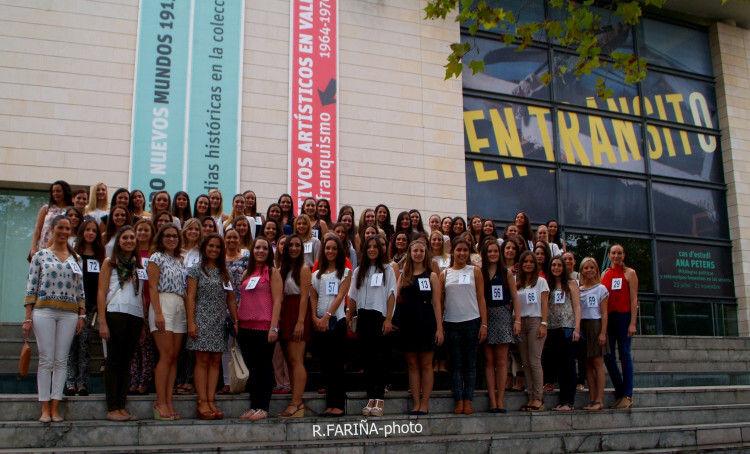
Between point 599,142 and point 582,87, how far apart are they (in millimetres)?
1336

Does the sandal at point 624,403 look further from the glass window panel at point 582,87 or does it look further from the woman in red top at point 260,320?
the glass window panel at point 582,87

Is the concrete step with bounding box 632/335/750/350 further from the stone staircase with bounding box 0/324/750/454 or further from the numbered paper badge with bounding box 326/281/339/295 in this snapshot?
the numbered paper badge with bounding box 326/281/339/295

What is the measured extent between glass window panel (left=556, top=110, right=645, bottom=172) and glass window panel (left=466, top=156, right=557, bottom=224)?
84cm

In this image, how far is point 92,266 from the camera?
256 inches

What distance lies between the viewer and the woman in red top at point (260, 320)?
615cm

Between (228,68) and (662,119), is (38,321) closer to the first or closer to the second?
(228,68)

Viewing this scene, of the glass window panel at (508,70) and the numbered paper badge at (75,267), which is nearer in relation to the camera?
the numbered paper badge at (75,267)

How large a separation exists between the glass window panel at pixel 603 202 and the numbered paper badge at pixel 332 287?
9.40 meters

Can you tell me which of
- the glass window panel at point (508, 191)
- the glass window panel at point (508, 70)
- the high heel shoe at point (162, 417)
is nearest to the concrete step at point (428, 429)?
the high heel shoe at point (162, 417)

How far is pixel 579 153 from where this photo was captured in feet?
50.2

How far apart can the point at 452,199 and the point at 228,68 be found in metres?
4.99

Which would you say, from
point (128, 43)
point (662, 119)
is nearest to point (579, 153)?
point (662, 119)

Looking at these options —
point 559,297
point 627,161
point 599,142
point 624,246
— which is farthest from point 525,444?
point 627,161

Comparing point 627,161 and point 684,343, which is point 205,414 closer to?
point 684,343
